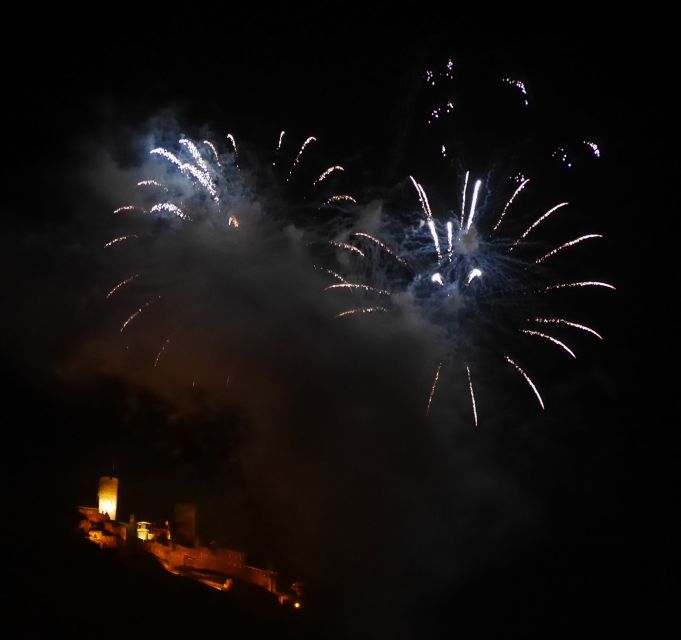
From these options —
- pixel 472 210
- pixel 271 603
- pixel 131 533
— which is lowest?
pixel 271 603

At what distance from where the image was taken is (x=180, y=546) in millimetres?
48000

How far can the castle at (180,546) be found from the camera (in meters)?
44.8

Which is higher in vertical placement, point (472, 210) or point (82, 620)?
point (472, 210)

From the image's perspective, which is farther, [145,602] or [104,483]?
[104,483]

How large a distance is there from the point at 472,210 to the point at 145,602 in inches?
879

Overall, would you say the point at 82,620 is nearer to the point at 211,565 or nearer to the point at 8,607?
the point at 8,607

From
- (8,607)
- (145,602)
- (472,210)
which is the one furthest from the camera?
(145,602)

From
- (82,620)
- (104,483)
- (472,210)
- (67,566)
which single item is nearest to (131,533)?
(104,483)

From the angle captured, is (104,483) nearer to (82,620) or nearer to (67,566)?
(67,566)

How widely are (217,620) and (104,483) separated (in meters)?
10.7

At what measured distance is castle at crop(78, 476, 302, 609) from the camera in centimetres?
4481

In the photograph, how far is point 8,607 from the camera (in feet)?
109

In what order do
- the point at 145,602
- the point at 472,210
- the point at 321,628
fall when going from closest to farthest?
the point at 472,210, the point at 145,602, the point at 321,628

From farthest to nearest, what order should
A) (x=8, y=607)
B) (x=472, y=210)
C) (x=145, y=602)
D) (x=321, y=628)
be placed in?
(x=321, y=628) → (x=145, y=602) → (x=8, y=607) → (x=472, y=210)
